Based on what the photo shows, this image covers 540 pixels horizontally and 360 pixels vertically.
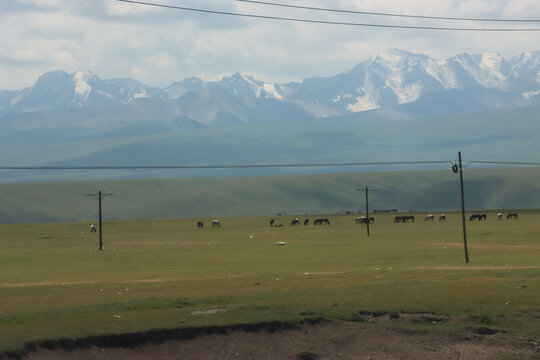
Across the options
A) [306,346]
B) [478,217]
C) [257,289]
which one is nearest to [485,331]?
[306,346]

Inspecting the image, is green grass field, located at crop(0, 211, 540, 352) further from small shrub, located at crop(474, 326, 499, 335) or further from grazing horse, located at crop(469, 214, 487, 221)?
grazing horse, located at crop(469, 214, 487, 221)

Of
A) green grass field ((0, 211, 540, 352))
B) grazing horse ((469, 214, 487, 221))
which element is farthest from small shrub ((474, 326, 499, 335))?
grazing horse ((469, 214, 487, 221))

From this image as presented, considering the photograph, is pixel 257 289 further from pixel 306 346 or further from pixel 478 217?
pixel 478 217

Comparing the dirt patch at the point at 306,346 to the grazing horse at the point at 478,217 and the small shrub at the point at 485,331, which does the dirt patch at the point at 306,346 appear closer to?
the small shrub at the point at 485,331

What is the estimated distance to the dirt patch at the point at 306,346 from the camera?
79.8 ft

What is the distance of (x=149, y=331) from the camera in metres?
25.8

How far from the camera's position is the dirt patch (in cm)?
2433

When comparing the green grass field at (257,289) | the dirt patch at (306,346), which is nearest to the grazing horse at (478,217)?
the green grass field at (257,289)

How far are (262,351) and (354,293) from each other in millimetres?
11189

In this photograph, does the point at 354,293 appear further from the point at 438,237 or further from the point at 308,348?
the point at 438,237

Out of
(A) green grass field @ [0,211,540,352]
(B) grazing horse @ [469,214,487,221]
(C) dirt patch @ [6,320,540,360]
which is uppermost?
(B) grazing horse @ [469,214,487,221]

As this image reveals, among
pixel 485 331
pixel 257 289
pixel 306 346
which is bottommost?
pixel 306 346

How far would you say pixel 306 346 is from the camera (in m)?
25.6


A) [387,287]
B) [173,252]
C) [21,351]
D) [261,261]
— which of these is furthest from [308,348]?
[173,252]
